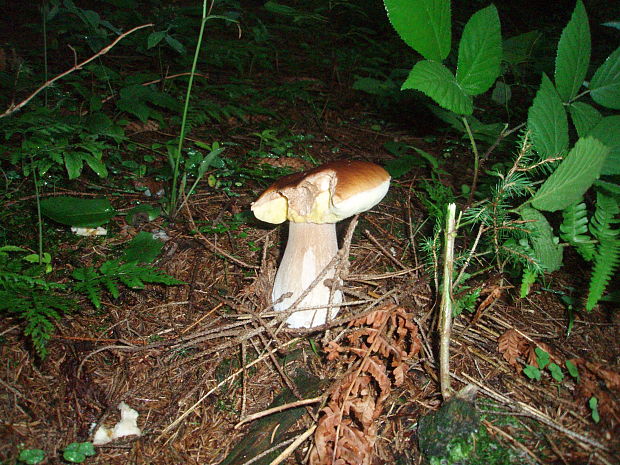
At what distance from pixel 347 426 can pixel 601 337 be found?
1257 mm

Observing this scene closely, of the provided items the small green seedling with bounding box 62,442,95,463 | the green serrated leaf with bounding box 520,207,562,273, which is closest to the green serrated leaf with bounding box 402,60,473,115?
the green serrated leaf with bounding box 520,207,562,273

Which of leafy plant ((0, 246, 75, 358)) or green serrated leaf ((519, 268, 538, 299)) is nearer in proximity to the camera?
leafy plant ((0, 246, 75, 358))

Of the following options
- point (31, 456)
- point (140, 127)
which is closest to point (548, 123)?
point (31, 456)

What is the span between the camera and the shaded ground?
1.48m

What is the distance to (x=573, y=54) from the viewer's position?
66.8 inches

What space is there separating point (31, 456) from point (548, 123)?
7.77 ft

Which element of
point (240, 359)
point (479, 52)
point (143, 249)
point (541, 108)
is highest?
point (479, 52)

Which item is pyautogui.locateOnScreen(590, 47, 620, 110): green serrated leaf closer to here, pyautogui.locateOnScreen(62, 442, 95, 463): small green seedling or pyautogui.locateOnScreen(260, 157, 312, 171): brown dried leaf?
pyautogui.locateOnScreen(260, 157, 312, 171): brown dried leaf

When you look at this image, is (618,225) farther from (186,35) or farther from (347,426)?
(186,35)

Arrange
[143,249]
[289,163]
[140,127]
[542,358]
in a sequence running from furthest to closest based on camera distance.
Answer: [140,127], [289,163], [143,249], [542,358]

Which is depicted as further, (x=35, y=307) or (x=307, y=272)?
(x=307, y=272)

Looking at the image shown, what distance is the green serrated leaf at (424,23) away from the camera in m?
1.58

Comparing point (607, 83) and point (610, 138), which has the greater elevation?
point (607, 83)

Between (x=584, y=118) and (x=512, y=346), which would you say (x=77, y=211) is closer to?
(x=512, y=346)
